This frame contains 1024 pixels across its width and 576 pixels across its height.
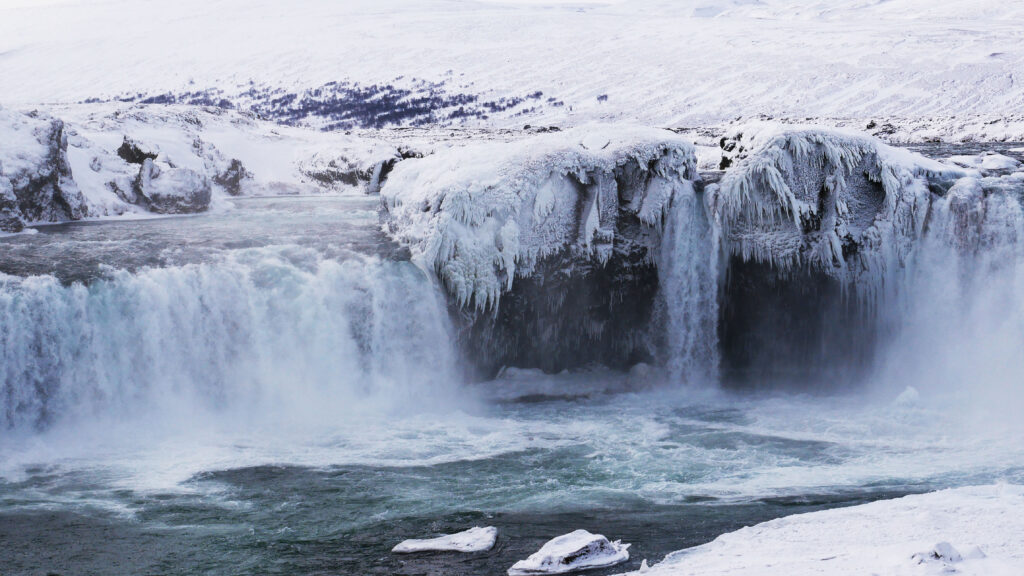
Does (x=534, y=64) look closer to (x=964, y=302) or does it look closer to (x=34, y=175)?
(x=34, y=175)

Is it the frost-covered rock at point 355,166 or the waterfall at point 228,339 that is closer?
the waterfall at point 228,339

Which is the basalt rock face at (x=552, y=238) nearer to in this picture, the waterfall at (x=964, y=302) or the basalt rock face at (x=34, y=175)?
the waterfall at (x=964, y=302)

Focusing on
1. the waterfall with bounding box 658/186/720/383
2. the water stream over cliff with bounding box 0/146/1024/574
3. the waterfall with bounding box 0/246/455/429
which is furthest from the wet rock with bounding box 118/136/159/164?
the waterfall with bounding box 658/186/720/383

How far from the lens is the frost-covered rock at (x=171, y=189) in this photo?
66.1ft

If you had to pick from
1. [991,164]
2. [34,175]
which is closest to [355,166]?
[34,175]

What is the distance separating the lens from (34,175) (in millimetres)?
17703

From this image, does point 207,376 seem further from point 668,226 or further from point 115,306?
point 668,226

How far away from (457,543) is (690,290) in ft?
25.7

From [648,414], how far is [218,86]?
49725 mm

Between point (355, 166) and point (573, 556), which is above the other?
point (355, 166)

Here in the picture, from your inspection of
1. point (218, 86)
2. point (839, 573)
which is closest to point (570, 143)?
point (839, 573)

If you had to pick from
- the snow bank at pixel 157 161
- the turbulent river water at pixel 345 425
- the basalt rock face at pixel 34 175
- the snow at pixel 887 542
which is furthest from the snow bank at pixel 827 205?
the basalt rock face at pixel 34 175

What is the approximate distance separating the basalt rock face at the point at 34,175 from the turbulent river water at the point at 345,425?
58 centimetres

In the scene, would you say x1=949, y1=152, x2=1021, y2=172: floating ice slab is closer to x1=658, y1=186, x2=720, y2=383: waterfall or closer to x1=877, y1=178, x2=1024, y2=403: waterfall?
x1=877, y1=178, x2=1024, y2=403: waterfall
